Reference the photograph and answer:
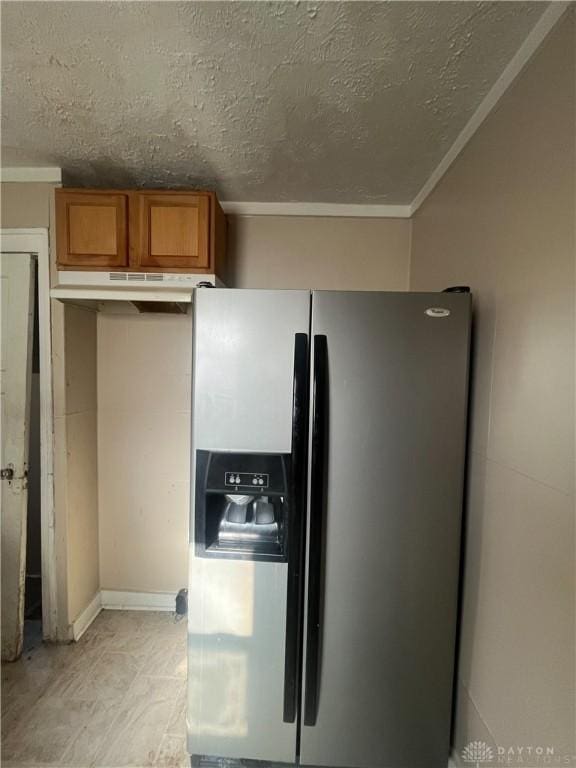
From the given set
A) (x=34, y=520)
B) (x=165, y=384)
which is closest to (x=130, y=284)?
(x=165, y=384)

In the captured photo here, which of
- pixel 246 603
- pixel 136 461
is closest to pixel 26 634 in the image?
pixel 136 461

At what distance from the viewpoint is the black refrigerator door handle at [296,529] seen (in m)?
1.15

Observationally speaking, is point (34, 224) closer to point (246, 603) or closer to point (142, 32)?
point (142, 32)

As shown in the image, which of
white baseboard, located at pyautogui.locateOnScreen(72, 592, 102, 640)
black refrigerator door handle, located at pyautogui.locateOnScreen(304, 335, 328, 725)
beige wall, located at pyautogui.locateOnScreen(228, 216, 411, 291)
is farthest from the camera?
beige wall, located at pyautogui.locateOnScreen(228, 216, 411, 291)

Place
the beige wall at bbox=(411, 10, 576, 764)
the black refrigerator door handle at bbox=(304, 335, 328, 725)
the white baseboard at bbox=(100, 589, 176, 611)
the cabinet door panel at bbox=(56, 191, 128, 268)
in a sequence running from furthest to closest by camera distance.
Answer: the white baseboard at bbox=(100, 589, 176, 611), the cabinet door panel at bbox=(56, 191, 128, 268), the black refrigerator door handle at bbox=(304, 335, 328, 725), the beige wall at bbox=(411, 10, 576, 764)

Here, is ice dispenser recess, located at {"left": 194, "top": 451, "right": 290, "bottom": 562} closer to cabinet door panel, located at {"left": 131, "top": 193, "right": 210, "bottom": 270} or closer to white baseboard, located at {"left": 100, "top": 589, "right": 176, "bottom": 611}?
cabinet door panel, located at {"left": 131, "top": 193, "right": 210, "bottom": 270}

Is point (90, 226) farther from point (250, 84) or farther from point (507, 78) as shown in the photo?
point (507, 78)

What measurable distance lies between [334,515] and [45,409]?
1539 millimetres

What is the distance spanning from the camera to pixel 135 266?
64.1 inches

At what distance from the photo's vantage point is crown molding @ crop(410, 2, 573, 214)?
836mm

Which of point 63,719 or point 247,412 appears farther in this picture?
point 63,719

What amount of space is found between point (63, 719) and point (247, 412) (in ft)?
5.01

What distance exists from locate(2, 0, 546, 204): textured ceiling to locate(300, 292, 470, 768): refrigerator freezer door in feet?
2.14

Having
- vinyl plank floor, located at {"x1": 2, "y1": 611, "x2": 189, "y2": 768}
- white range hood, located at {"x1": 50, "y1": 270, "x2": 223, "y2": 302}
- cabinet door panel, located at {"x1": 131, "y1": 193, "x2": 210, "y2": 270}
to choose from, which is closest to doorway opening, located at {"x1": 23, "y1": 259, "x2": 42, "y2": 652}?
vinyl plank floor, located at {"x1": 2, "y1": 611, "x2": 189, "y2": 768}
